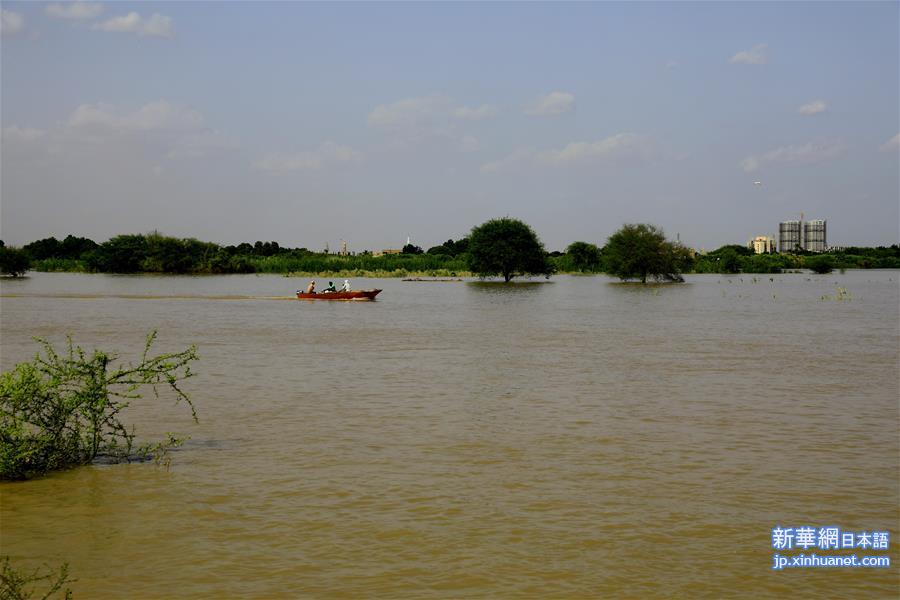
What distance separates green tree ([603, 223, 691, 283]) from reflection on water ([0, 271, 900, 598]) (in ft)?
209

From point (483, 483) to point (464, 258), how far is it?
305ft

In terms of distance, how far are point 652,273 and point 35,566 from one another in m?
84.2

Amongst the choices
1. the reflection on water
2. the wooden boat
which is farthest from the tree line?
the reflection on water

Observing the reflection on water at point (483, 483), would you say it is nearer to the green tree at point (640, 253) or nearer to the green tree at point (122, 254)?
the green tree at point (640, 253)

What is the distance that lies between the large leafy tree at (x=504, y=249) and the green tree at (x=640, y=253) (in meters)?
7.62

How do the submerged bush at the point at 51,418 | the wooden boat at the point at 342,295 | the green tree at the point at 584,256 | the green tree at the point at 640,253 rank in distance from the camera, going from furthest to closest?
the green tree at the point at 584,256
the green tree at the point at 640,253
the wooden boat at the point at 342,295
the submerged bush at the point at 51,418

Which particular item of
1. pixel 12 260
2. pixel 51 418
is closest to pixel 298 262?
pixel 12 260

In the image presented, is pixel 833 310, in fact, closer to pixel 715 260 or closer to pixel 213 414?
pixel 213 414

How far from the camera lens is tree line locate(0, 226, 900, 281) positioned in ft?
288

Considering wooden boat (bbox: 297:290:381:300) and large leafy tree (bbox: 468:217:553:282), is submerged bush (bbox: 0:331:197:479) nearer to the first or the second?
wooden boat (bbox: 297:290:381:300)

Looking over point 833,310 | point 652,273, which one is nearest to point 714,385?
point 833,310

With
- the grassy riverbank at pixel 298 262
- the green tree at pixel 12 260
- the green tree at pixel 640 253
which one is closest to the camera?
the green tree at pixel 640 253

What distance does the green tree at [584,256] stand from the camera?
468 ft

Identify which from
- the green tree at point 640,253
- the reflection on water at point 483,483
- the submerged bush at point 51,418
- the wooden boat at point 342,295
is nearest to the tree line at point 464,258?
the green tree at point 640,253
